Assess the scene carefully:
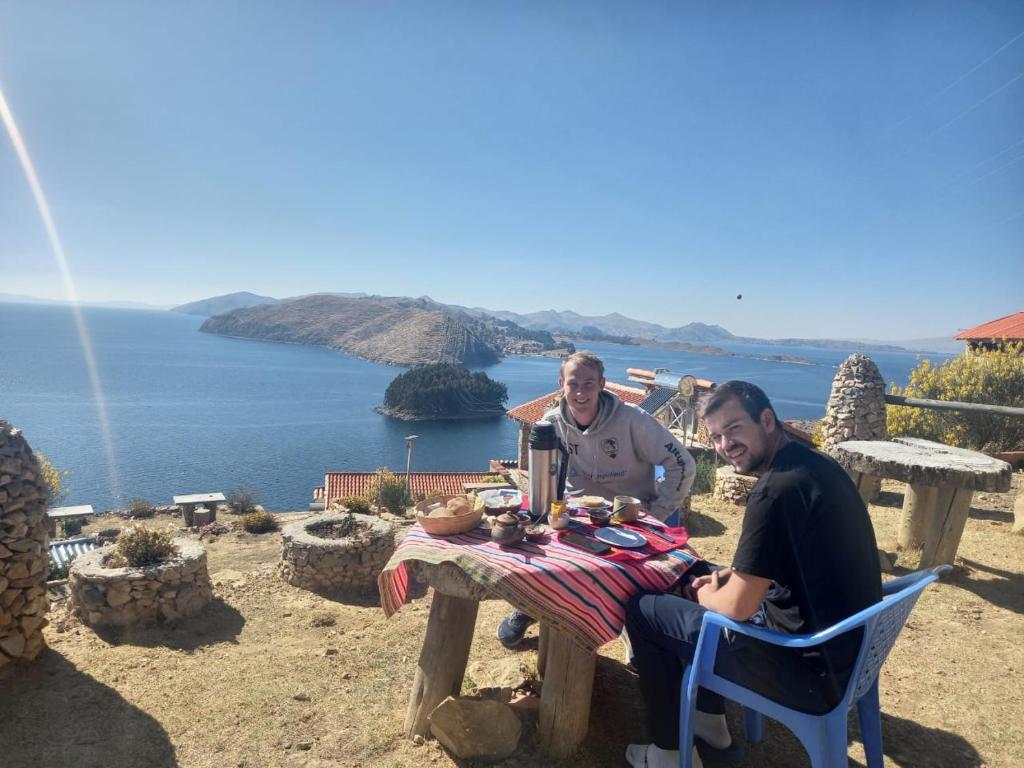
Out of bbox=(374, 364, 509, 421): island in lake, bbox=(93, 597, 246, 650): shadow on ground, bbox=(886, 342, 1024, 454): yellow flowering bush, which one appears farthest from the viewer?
bbox=(374, 364, 509, 421): island in lake

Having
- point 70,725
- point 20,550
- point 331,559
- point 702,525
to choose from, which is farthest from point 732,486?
point 20,550

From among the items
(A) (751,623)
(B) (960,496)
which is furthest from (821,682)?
(B) (960,496)

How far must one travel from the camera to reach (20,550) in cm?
340

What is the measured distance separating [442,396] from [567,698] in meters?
69.0

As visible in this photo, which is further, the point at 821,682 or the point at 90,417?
the point at 90,417

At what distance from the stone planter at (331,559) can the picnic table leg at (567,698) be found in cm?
446

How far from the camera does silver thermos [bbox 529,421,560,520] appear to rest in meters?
2.80

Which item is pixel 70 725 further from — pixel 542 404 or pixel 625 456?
pixel 542 404

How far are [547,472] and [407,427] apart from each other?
214 ft

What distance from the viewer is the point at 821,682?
1867 mm

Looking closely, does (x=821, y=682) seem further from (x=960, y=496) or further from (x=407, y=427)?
(x=407, y=427)

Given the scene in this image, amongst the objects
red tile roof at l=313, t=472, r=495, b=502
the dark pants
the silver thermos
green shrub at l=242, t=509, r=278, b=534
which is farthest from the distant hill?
the dark pants

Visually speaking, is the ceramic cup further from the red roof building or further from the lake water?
the lake water

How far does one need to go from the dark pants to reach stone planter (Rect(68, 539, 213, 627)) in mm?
4754
